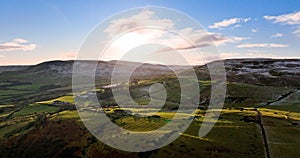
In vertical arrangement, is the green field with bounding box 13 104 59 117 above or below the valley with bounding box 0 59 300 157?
above

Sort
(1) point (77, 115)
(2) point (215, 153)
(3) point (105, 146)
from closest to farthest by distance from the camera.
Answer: (2) point (215, 153) → (3) point (105, 146) → (1) point (77, 115)

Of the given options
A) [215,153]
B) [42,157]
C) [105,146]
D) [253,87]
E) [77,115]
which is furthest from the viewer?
Result: [253,87]

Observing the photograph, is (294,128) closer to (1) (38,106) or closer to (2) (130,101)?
(2) (130,101)

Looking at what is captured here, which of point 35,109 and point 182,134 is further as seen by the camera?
point 35,109

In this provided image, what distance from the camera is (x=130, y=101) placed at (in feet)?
404

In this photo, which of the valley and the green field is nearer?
the valley

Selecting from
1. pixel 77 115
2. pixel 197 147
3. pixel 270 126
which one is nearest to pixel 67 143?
pixel 77 115

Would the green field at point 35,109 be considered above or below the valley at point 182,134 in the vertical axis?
above

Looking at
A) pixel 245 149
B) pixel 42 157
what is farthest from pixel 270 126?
pixel 42 157

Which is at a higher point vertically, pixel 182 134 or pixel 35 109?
pixel 35 109

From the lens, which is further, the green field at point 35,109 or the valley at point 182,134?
the green field at point 35,109

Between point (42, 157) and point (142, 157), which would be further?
point (42, 157)

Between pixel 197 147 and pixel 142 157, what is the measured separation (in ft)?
41.1

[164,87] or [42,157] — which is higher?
[164,87]
